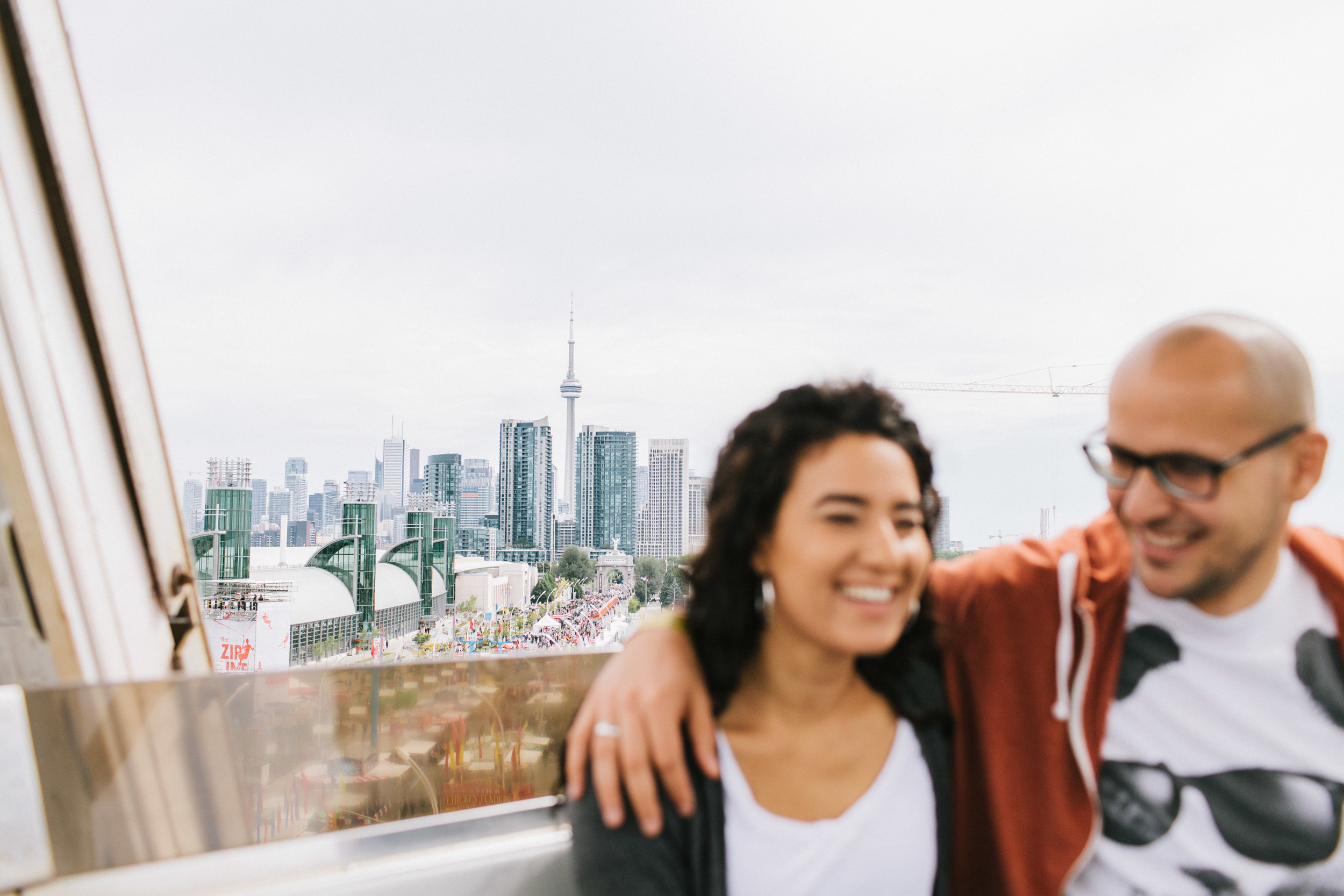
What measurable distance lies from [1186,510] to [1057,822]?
0.42m

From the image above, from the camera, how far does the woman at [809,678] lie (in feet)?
2.82

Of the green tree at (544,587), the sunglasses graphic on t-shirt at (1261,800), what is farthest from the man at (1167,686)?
the green tree at (544,587)

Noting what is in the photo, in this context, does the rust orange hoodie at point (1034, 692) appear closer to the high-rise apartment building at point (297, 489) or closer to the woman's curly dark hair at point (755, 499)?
the woman's curly dark hair at point (755, 499)

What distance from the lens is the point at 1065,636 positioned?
1.02m

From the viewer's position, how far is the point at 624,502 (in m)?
44.0

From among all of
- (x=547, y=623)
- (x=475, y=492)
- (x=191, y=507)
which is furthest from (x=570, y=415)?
(x=191, y=507)

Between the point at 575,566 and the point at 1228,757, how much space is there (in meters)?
46.9

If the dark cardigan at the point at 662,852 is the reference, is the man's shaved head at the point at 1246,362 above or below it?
above

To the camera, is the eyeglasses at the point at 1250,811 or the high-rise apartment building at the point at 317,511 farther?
the high-rise apartment building at the point at 317,511

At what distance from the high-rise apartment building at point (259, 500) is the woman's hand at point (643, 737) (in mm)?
35357

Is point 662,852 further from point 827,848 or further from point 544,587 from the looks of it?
point 544,587

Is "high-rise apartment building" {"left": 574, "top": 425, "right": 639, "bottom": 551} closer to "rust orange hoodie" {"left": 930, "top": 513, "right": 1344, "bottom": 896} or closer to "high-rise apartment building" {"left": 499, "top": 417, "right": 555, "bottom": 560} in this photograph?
"high-rise apartment building" {"left": 499, "top": 417, "right": 555, "bottom": 560}

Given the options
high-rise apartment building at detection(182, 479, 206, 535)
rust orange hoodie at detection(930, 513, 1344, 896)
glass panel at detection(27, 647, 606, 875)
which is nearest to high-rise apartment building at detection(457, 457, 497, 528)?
high-rise apartment building at detection(182, 479, 206, 535)

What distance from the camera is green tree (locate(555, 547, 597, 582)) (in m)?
46.0
